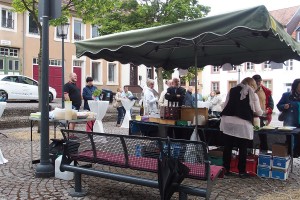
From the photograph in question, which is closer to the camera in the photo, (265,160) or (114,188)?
(114,188)

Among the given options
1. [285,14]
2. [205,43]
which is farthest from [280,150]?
[285,14]

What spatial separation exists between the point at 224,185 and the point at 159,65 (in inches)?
164

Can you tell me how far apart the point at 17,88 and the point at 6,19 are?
7453 millimetres

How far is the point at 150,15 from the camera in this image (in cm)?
2295

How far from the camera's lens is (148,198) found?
478 cm

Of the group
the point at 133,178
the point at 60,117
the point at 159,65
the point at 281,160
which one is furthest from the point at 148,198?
the point at 159,65

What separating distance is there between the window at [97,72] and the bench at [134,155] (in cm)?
2490

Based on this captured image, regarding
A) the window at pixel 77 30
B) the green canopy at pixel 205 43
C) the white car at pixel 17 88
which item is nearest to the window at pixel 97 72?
the window at pixel 77 30

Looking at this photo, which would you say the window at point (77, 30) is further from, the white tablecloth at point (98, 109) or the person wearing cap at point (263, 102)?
the person wearing cap at point (263, 102)

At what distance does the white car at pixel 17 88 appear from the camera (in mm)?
18422

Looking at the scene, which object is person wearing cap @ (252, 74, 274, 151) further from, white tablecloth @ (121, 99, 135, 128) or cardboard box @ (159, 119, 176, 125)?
white tablecloth @ (121, 99, 135, 128)

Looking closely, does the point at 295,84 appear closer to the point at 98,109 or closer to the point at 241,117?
the point at 241,117

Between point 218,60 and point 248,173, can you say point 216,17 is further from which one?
point 218,60

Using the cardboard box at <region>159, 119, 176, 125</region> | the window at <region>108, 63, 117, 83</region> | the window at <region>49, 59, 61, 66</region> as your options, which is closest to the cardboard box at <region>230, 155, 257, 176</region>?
the cardboard box at <region>159, 119, 176, 125</region>
